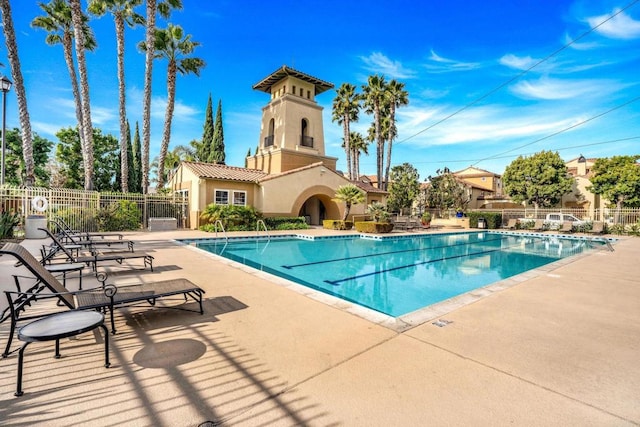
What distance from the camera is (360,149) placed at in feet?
146

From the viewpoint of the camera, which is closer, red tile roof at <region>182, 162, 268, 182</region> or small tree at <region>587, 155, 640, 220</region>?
red tile roof at <region>182, 162, 268, 182</region>

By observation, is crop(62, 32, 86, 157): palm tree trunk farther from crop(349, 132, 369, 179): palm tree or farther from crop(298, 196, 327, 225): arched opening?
crop(349, 132, 369, 179): palm tree

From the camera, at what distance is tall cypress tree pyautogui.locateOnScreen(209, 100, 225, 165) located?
38.0 meters

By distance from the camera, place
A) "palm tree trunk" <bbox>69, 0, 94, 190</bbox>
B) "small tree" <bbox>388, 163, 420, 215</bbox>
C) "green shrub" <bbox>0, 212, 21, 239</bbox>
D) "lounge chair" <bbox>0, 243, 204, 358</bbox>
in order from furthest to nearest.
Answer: "small tree" <bbox>388, 163, 420, 215</bbox> → "palm tree trunk" <bbox>69, 0, 94, 190</bbox> → "green shrub" <bbox>0, 212, 21, 239</bbox> → "lounge chair" <bbox>0, 243, 204, 358</bbox>

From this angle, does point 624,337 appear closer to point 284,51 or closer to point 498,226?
point 498,226

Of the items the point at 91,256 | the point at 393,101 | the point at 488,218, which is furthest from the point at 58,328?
the point at 393,101

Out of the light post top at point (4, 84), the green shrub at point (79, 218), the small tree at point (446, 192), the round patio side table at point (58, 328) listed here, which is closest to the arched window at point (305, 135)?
the green shrub at point (79, 218)

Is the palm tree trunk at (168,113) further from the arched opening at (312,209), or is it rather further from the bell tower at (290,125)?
the arched opening at (312,209)

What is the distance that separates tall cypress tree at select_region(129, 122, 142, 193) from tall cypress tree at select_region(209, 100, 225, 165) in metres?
8.01

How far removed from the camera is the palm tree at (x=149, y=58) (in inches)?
829

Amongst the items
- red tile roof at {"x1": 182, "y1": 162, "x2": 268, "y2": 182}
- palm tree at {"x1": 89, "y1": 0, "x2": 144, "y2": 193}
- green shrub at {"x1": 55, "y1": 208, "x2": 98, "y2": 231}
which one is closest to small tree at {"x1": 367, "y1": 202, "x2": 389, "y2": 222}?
red tile roof at {"x1": 182, "y1": 162, "x2": 268, "y2": 182}

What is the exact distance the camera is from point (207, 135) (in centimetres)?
3950

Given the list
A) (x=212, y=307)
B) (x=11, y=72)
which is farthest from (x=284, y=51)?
(x=212, y=307)

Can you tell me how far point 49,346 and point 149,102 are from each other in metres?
22.7
